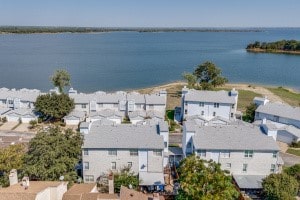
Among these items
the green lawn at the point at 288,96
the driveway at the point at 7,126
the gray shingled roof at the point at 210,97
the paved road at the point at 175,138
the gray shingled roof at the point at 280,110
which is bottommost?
the driveway at the point at 7,126

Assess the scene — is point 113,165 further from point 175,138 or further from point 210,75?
point 210,75

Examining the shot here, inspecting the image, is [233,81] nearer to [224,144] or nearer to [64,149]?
[224,144]

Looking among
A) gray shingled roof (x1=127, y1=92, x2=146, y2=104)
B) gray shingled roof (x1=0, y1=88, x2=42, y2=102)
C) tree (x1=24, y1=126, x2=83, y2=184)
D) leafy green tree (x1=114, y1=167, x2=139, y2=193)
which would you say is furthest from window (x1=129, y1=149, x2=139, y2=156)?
gray shingled roof (x1=0, y1=88, x2=42, y2=102)

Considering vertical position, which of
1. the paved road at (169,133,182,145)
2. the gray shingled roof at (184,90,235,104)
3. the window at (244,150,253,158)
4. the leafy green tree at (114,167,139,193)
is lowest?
the paved road at (169,133,182,145)

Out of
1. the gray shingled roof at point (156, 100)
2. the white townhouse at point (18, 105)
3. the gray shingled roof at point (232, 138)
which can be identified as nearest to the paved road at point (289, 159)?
the gray shingled roof at point (232, 138)

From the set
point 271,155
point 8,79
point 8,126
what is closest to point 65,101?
point 8,126

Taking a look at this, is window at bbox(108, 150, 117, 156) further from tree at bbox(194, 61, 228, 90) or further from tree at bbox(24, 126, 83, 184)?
tree at bbox(194, 61, 228, 90)

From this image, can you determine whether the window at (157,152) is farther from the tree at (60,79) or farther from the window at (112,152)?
the tree at (60,79)
